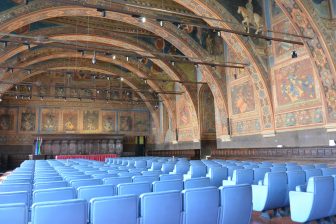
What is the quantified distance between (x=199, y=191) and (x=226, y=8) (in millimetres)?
13265

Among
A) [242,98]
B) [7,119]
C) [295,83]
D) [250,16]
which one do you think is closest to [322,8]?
[295,83]

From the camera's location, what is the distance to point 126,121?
107 feet

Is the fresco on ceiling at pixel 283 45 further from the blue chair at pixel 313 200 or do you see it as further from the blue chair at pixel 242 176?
the blue chair at pixel 313 200

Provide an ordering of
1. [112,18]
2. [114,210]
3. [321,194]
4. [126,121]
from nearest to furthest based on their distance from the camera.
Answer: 1. [114,210]
2. [321,194]
3. [112,18]
4. [126,121]

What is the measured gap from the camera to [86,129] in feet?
101

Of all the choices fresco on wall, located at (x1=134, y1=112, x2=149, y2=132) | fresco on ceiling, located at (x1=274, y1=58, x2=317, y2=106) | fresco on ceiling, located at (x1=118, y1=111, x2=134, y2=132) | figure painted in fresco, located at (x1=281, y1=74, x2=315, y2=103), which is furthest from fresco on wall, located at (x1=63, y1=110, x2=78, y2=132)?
figure painted in fresco, located at (x1=281, y1=74, x2=315, y2=103)

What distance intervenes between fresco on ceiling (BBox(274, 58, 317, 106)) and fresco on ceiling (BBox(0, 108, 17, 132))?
1006 inches

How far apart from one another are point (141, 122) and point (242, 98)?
17139 mm

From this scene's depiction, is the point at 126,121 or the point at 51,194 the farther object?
the point at 126,121

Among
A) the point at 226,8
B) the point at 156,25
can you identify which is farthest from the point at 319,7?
the point at 156,25

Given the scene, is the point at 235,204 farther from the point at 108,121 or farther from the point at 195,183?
the point at 108,121

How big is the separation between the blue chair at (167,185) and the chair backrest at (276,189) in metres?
1.83

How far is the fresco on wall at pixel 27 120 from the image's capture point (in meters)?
29.1

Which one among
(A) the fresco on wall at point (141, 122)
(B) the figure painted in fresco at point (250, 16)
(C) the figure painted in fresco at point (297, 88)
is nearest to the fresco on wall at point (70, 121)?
(A) the fresco on wall at point (141, 122)
